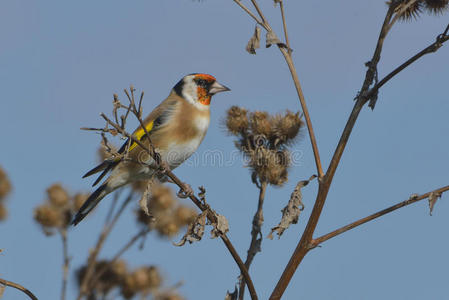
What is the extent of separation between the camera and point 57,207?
544cm

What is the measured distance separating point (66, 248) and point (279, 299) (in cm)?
299

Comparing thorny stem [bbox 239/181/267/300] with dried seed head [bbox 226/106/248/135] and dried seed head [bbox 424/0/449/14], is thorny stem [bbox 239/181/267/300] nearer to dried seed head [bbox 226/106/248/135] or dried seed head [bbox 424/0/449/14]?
dried seed head [bbox 226/106/248/135]

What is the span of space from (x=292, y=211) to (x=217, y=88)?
2.87 metres

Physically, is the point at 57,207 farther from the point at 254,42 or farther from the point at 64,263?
the point at 254,42

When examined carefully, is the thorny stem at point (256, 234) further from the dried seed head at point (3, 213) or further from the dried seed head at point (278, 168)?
the dried seed head at point (3, 213)

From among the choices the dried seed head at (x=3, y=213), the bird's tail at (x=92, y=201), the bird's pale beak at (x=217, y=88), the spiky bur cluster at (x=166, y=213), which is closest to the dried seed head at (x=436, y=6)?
the bird's pale beak at (x=217, y=88)

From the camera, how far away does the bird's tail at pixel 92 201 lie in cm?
486

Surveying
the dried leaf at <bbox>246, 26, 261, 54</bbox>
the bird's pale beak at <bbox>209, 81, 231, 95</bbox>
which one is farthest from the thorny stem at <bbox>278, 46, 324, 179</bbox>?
the bird's pale beak at <bbox>209, 81, 231, 95</bbox>

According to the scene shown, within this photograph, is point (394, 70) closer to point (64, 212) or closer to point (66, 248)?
point (66, 248)

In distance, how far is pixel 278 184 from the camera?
4832mm

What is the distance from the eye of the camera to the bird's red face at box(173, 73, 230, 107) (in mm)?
5438

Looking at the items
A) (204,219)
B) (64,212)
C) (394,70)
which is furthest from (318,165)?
(64,212)

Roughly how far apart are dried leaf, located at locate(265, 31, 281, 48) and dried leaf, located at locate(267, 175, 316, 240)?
0.76m

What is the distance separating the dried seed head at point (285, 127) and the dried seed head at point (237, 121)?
31cm
